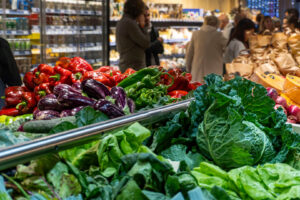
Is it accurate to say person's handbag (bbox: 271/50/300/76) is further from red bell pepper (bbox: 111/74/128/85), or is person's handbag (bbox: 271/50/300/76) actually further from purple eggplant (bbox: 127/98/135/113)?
purple eggplant (bbox: 127/98/135/113)

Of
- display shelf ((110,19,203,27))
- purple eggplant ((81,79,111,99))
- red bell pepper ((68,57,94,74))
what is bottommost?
purple eggplant ((81,79,111,99))

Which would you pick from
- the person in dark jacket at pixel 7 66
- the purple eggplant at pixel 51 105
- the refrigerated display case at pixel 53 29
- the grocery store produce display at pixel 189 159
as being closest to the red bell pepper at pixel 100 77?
the purple eggplant at pixel 51 105

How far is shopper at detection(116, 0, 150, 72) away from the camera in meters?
5.24

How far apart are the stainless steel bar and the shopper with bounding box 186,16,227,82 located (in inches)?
179

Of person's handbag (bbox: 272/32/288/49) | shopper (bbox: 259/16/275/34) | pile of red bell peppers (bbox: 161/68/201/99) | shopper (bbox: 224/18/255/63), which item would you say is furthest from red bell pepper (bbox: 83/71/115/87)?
shopper (bbox: 259/16/275/34)

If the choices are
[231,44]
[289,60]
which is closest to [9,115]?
[289,60]

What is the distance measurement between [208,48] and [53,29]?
7.59 feet

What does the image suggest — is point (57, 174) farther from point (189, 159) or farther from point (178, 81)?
point (178, 81)

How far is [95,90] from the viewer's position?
1870 millimetres

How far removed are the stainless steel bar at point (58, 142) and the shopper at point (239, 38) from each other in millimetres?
4927

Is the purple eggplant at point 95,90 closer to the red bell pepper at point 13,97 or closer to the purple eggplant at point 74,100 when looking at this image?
the purple eggplant at point 74,100

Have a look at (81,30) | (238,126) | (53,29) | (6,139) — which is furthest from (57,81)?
(81,30)

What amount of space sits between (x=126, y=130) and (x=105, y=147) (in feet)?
0.36

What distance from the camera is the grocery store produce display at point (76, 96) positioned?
1.50 meters
